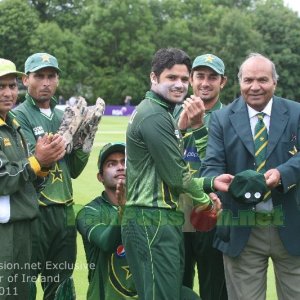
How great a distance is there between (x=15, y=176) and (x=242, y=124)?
167 cm

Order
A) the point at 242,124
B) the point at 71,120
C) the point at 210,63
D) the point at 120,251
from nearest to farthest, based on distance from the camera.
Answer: the point at 242,124 → the point at 120,251 → the point at 71,120 → the point at 210,63

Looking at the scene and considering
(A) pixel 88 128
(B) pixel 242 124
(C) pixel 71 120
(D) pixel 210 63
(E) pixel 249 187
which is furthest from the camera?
(D) pixel 210 63

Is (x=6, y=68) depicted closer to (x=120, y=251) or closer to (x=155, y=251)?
(x=120, y=251)

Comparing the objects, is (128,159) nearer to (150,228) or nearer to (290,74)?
(150,228)

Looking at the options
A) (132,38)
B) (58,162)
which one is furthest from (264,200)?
(132,38)

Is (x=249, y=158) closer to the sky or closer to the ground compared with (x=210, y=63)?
closer to the ground

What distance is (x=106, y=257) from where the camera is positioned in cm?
504

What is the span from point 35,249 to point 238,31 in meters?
63.7

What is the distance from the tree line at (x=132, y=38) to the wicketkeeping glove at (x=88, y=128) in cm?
5364

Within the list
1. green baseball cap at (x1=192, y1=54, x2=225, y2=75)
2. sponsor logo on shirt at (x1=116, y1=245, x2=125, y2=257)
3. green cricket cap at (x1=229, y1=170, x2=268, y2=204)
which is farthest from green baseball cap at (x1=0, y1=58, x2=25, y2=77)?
green cricket cap at (x1=229, y1=170, x2=268, y2=204)

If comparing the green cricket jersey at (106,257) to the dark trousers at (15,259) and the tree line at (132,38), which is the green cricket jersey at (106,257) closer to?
the dark trousers at (15,259)

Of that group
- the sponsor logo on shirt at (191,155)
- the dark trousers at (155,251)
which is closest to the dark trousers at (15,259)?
the dark trousers at (155,251)

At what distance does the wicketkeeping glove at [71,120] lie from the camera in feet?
17.3

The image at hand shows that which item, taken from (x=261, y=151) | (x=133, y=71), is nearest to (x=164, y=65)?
(x=261, y=151)
